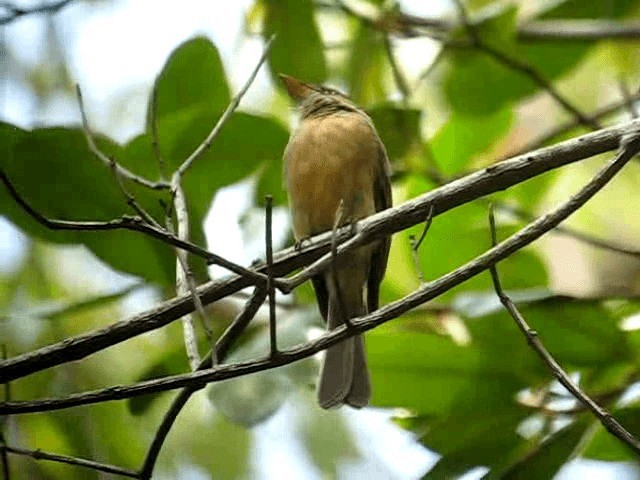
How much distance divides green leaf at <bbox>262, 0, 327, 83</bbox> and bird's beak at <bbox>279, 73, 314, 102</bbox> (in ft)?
0.07

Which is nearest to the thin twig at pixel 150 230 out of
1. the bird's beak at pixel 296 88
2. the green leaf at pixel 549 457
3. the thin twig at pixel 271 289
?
the thin twig at pixel 271 289

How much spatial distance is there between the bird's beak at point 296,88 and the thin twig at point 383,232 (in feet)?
3.93

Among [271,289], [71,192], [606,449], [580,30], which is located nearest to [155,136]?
[71,192]

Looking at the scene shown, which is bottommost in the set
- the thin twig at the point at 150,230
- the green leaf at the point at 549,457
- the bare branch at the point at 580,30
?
the green leaf at the point at 549,457

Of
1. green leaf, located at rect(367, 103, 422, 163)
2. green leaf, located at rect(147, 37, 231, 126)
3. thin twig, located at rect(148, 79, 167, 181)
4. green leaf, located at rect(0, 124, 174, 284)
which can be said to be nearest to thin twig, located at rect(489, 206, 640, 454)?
thin twig, located at rect(148, 79, 167, 181)

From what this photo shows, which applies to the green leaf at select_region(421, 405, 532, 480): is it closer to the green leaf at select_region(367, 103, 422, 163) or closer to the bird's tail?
the bird's tail

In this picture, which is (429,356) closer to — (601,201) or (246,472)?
(246,472)

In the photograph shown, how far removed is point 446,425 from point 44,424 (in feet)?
3.03

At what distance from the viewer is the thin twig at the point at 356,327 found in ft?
5.61

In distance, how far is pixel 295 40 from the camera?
307 centimetres

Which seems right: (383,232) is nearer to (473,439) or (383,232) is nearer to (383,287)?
(473,439)

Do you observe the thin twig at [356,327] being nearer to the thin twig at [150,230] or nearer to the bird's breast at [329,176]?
the thin twig at [150,230]

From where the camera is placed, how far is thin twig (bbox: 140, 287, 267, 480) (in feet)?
5.81

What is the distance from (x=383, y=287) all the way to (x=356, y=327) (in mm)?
1092
